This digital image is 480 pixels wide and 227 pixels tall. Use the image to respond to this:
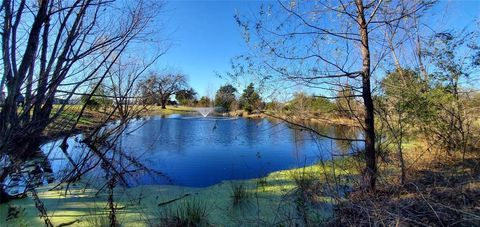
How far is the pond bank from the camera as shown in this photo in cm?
418

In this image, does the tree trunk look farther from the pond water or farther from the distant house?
→ the distant house

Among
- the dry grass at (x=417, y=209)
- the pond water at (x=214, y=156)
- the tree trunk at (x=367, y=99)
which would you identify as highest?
the tree trunk at (x=367, y=99)

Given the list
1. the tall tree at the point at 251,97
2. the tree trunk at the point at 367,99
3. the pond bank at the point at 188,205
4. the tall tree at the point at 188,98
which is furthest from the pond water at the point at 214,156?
the tall tree at the point at 188,98

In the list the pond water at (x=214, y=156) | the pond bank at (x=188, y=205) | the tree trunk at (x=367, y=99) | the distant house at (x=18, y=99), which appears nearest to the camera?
the distant house at (x=18, y=99)

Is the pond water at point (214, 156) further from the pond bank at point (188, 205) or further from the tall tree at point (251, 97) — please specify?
the tall tree at point (251, 97)

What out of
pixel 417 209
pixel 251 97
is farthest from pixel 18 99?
pixel 417 209

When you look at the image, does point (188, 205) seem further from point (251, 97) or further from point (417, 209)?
point (417, 209)

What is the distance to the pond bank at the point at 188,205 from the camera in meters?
4.18

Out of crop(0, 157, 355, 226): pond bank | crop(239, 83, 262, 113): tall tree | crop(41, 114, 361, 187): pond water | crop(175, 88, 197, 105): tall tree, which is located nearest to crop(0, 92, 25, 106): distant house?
crop(0, 157, 355, 226): pond bank

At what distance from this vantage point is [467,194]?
A: 3.13 meters

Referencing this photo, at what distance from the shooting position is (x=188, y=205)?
169 inches

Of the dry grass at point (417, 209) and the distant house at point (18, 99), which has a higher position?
the distant house at point (18, 99)

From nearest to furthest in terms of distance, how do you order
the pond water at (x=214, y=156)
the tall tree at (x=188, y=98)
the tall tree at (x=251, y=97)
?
1. the tall tree at (x=251, y=97)
2. the pond water at (x=214, y=156)
3. the tall tree at (x=188, y=98)

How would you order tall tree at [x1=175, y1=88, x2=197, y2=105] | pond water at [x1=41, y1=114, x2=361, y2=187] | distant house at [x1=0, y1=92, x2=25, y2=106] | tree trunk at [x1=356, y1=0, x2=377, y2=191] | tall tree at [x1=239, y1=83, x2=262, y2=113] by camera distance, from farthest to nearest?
tall tree at [x1=175, y1=88, x2=197, y2=105] → pond water at [x1=41, y1=114, x2=361, y2=187] → tall tree at [x1=239, y1=83, x2=262, y2=113] → tree trunk at [x1=356, y1=0, x2=377, y2=191] → distant house at [x1=0, y1=92, x2=25, y2=106]
